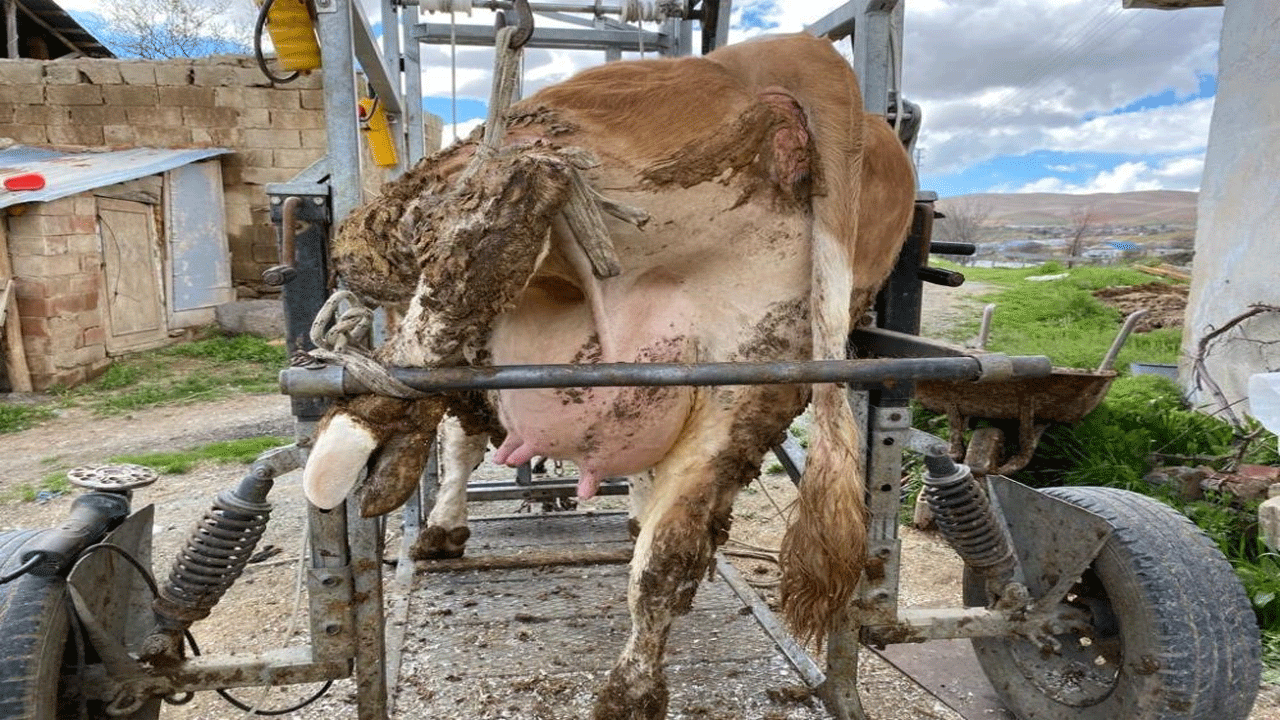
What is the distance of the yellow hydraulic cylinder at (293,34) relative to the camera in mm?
1929

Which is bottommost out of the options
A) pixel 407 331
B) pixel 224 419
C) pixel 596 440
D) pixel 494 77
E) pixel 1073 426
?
pixel 224 419

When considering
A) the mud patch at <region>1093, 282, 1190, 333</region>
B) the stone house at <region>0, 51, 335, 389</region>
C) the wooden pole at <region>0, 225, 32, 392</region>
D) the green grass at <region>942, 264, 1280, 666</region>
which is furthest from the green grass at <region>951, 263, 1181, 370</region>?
the wooden pole at <region>0, 225, 32, 392</region>

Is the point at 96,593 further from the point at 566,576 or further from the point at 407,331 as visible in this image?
the point at 566,576

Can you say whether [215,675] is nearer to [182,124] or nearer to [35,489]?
[35,489]

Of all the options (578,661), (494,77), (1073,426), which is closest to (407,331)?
(494,77)

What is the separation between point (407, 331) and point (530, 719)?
1.24m

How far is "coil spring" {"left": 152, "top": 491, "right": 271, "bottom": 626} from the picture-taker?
195 centimetres

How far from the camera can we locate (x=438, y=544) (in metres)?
3.39

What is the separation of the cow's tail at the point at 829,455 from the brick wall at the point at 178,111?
9354mm

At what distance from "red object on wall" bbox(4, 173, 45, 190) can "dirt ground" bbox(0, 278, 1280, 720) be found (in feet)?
7.54

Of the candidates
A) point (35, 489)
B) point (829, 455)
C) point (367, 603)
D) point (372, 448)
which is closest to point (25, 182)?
point (35, 489)

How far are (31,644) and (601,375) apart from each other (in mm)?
1270

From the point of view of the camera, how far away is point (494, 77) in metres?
1.62

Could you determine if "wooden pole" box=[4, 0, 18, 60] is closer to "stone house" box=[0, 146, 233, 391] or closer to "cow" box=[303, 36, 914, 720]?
"stone house" box=[0, 146, 233, 391]
